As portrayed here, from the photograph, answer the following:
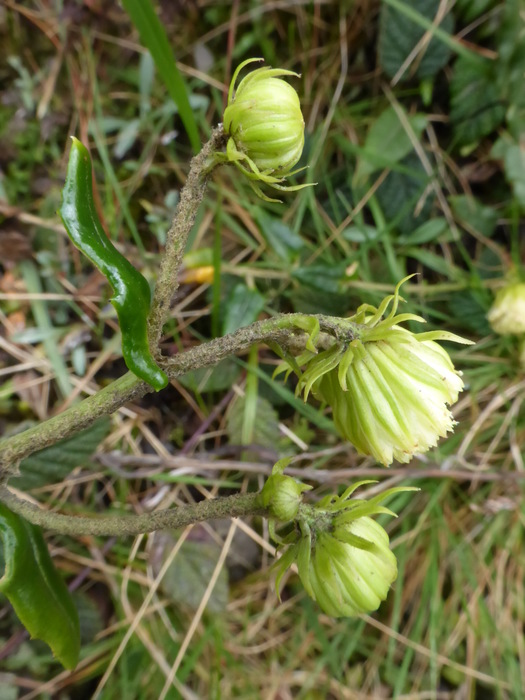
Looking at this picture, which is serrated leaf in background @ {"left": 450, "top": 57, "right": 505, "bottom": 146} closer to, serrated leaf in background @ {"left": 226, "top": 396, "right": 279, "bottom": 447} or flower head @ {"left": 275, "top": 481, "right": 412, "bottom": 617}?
serrated leaf in background @ {"left": 226, "top": 396, "right": 279, "bottom": 447}

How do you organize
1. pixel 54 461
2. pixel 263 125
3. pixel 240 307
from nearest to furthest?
1. pixel 263 125
2. pixel 54 461
3. pixel 240 307

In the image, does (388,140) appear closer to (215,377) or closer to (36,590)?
(215,377)

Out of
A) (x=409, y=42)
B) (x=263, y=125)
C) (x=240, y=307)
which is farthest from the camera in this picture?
(x=409, y=42)

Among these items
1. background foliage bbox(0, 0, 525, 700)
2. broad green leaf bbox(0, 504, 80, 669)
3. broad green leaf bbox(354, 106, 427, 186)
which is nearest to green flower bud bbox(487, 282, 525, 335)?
background foliage bbox(0, 0, 525, 700)

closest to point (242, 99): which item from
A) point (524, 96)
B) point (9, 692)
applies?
point (524, 96)

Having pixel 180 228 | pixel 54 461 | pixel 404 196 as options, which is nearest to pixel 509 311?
pixel 404 196

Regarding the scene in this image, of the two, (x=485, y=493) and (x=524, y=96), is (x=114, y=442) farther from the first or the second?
(x=524, y=96)

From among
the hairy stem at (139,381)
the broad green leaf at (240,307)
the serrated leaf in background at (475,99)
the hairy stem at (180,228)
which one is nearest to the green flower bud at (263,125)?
the hairy stem at (180,228)
